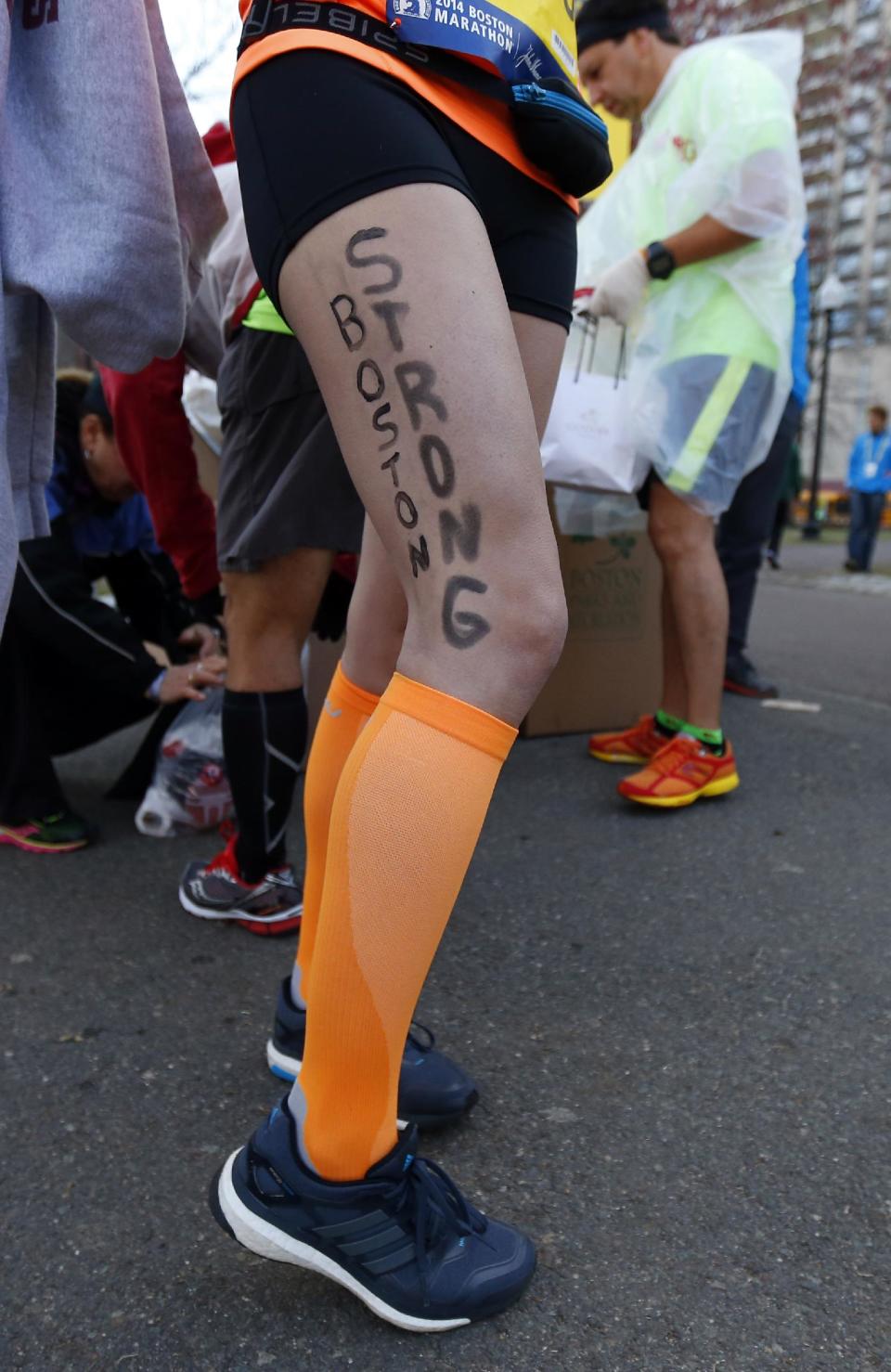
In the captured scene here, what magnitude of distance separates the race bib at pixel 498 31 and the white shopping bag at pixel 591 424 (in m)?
1.31

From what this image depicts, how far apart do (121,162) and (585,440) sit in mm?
1520

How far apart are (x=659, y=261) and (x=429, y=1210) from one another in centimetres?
211

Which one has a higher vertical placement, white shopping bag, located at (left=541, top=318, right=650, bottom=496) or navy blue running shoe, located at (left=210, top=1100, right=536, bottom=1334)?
white shopping bag, located at (left=541, top=318, right=650, bottom=496)

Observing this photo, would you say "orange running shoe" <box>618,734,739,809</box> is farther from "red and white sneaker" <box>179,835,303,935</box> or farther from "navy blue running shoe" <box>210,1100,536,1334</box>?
"navy blue running shoe" <box>210,1100,536,1334</box>

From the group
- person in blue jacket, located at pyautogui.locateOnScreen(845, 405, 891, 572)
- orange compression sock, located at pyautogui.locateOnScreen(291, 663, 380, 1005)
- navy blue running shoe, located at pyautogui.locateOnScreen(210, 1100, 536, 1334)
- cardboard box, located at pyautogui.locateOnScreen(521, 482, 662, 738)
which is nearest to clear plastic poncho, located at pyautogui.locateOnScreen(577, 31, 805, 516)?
cardboard box, located at pyautogui.locateOnScreen(521, 482, 662, 738)

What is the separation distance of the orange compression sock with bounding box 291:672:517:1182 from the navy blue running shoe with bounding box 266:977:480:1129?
0.24 m

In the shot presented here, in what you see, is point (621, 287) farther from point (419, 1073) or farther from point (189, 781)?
point (419, 1073)

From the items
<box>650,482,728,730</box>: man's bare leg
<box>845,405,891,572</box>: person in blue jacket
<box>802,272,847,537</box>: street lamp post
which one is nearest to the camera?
<box>650,482,728,730</box>: man's bare leg

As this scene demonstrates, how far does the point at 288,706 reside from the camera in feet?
5.91

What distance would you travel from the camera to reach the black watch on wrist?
8.07 ft

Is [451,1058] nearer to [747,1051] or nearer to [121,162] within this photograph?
[747,1051]

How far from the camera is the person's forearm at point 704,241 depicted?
7.98 ft

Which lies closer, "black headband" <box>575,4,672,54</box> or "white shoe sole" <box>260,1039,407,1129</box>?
"white shoe sole" <box>260,1039,407,1129</box>

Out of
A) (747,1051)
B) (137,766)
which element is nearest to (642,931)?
(747,1051)
